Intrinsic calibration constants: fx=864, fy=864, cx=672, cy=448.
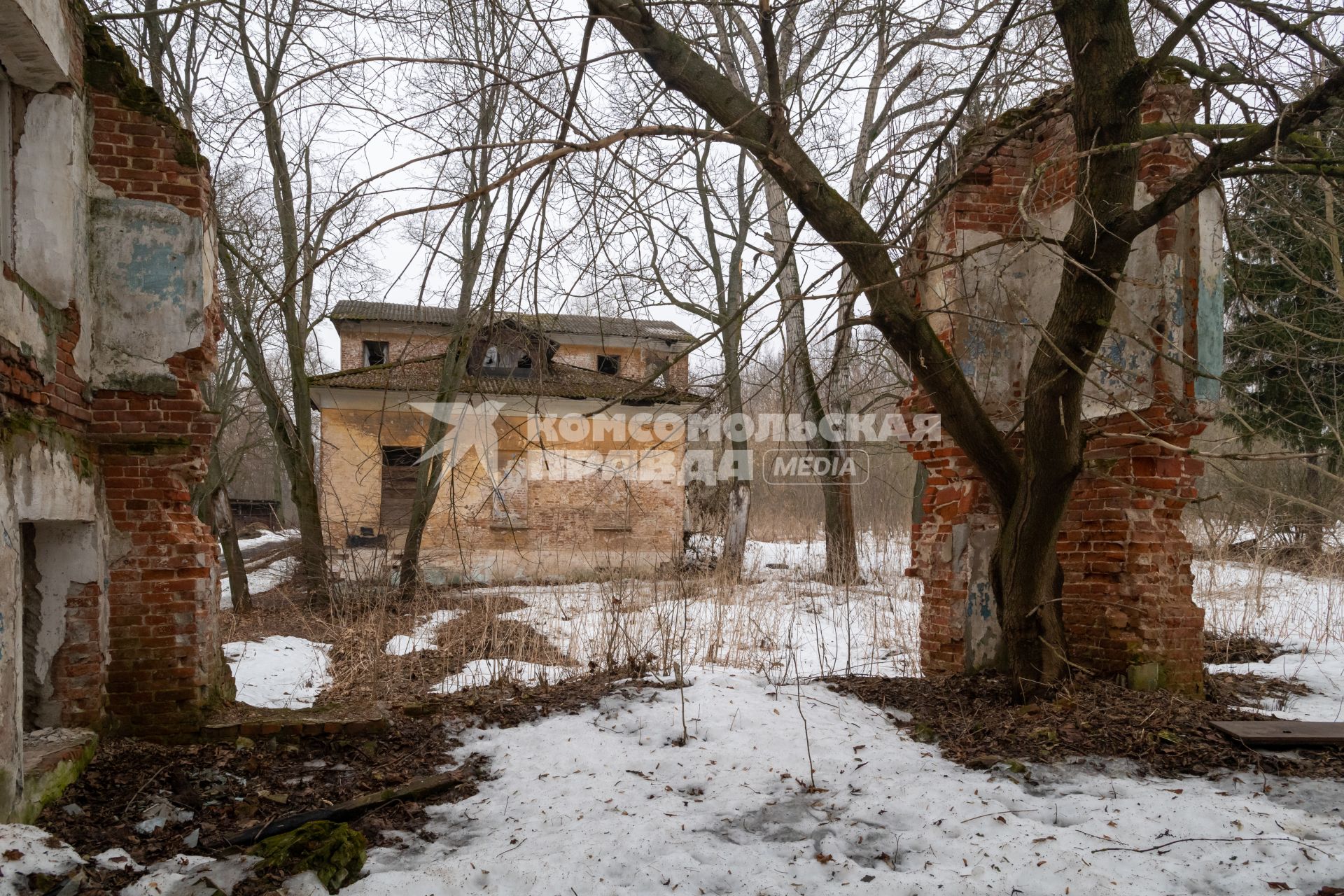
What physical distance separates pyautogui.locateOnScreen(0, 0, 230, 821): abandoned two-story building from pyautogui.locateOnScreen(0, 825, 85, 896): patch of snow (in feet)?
2.46

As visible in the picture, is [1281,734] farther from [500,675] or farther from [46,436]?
[46,436]

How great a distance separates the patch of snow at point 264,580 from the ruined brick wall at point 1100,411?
32.5 ft

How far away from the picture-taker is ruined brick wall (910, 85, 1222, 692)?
566cm

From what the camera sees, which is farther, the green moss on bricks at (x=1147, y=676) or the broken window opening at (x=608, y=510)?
the broken window opening at (x=608, y=510)

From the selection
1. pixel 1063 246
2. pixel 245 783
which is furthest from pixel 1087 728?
pixel 245 783

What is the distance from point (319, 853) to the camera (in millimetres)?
3459

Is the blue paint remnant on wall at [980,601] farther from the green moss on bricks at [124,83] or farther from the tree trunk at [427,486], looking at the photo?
the tree trunk at [427,486]

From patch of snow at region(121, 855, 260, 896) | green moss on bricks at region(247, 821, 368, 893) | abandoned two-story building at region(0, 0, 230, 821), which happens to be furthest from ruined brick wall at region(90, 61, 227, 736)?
green moss on bricks at region(247, 821, 368, 893)

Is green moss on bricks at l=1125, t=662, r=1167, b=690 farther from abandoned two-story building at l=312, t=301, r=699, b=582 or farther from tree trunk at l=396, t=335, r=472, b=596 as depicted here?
abandoned two-story building at l=312, t=301, r=699, b=582

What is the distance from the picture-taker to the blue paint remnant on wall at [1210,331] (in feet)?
18.8

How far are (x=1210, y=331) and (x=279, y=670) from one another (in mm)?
7966

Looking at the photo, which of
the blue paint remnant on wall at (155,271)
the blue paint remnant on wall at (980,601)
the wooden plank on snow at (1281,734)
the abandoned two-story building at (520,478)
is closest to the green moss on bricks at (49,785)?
the blue paint remnant on wall at (155,271)

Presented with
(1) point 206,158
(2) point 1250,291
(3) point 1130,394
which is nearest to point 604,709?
(3) point 1130,394

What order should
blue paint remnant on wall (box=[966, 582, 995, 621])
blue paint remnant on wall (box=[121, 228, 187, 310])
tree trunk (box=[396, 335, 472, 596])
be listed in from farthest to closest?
tree trunk (box=[396, 335, 472, 596]) < blue paint remnant on wall (box=[966, 582, 995, 621]) < blue paint remnant on wall (box=[121, 228, 187, 310])
